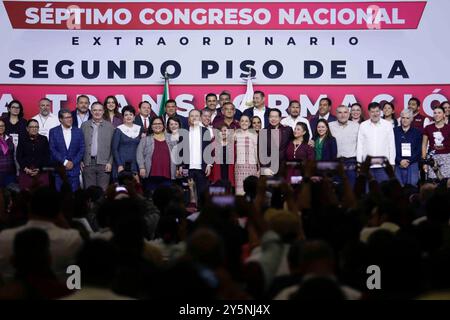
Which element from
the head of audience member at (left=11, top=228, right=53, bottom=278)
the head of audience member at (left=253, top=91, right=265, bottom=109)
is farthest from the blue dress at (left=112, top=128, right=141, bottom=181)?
the head of audience member at (left=11, top=228, right=53, bottom=278)

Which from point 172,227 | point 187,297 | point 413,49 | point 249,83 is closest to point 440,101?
point 413,49

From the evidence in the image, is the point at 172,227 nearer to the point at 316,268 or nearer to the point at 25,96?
the point at 316,268

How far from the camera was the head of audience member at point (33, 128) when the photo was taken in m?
13.7

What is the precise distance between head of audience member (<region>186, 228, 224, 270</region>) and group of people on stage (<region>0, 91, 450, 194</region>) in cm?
891

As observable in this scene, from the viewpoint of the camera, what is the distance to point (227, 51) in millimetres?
15023

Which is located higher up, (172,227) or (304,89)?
(304,89)

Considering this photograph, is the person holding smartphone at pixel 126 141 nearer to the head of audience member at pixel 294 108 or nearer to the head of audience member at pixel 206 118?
the head of audience member at pixel 206 118

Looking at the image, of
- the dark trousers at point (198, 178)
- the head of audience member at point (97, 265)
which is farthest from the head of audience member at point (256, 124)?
the head of audience member at point (97, 265)

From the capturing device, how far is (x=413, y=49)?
1507cm

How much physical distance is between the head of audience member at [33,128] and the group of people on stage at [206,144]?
1 centimetres

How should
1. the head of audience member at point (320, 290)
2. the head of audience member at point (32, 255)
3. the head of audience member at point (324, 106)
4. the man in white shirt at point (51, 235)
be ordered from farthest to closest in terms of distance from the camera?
the head of audience member at point (324, 106) → the man in white shirt at point (51, 235) → the head of audience member at point (32, 255) → the head of audience member at point (320, 290)

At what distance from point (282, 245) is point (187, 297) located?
1418 millimetres

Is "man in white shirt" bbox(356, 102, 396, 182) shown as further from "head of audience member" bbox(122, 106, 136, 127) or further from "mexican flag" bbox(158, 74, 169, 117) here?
"head of audience member" bbox(122, 106, 136, 127)

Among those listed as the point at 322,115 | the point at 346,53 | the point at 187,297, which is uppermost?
the point at 346,53
